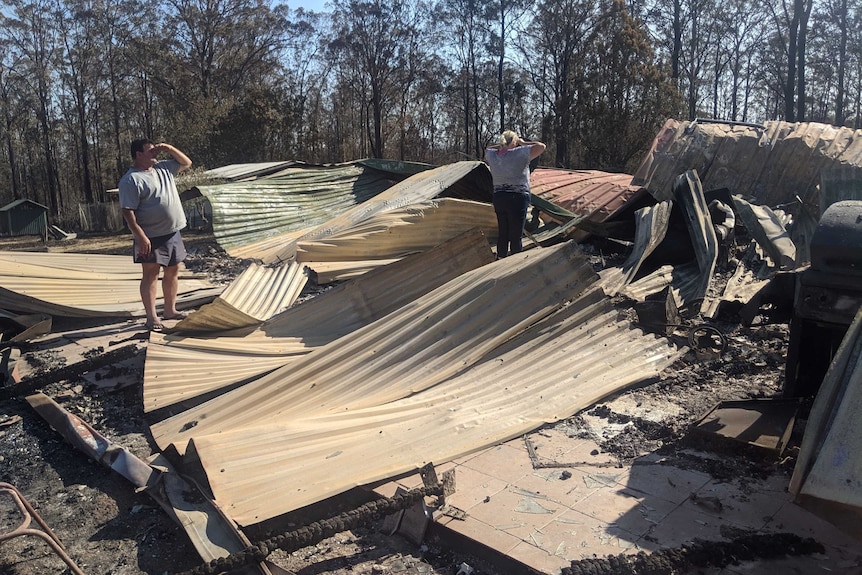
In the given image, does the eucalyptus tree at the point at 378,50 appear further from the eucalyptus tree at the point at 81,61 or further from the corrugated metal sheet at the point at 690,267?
the corrugated metal sheet at the point at 690,267

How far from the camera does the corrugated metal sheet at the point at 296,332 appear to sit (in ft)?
13.7

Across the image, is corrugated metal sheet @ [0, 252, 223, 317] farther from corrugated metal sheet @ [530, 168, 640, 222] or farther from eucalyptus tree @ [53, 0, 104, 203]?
eucalyptus tree @ [53, 0, 104, 203]

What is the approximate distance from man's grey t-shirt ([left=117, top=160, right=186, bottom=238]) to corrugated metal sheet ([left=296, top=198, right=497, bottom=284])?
1894mm

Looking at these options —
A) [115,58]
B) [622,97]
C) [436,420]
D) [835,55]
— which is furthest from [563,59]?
[436,420]

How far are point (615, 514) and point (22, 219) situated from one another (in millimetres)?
31210

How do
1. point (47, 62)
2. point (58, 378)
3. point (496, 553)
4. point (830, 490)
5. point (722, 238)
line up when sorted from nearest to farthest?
1. point (830, 490)
2. point (496, 553)
3. point (58, 378)
4. point (722, 238)
5. point (47, 62)

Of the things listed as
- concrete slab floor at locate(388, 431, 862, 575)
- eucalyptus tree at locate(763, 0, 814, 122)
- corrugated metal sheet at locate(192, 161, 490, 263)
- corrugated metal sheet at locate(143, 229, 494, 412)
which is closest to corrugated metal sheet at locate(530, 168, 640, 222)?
corrugated metal sheet at locate(192, 161, 490, 263)

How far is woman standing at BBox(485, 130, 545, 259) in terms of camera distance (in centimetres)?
605

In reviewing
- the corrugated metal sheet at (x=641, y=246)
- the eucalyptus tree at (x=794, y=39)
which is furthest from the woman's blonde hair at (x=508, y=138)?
the eucalyptus tree at (x=794, y=39)

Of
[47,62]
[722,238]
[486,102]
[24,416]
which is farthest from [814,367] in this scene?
[47,62]

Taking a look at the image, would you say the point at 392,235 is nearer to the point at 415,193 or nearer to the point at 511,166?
the point at 415,193

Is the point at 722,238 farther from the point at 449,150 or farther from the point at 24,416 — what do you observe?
the point at 449,150

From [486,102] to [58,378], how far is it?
31.4 meters

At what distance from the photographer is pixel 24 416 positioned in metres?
4.15
